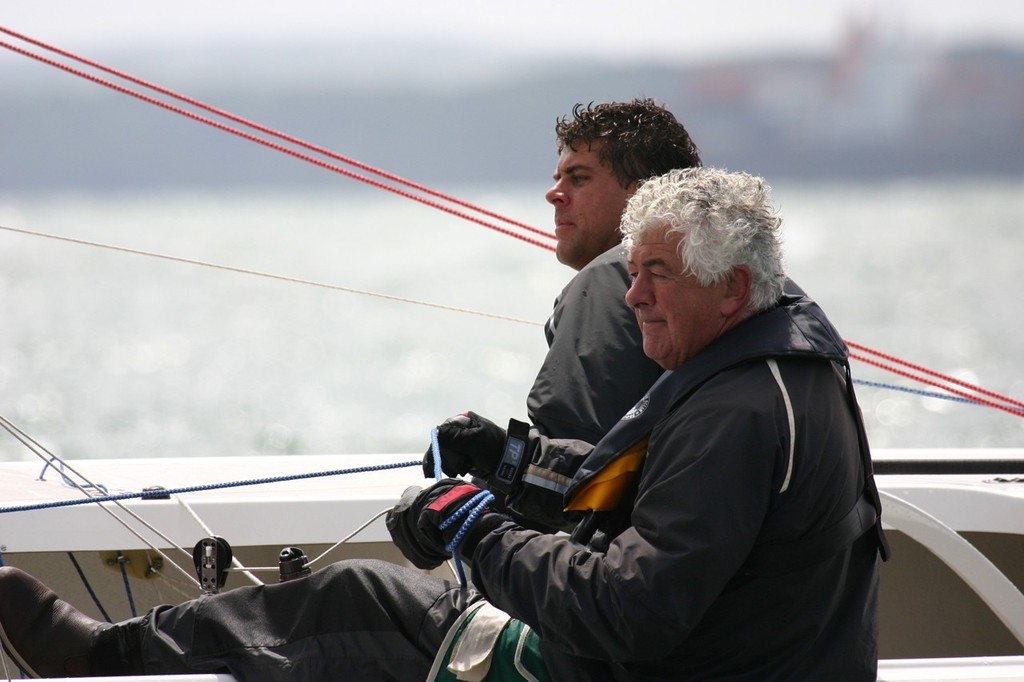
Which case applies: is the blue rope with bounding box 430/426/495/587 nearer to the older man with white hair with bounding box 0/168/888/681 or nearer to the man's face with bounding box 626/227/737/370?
the older man with white hair with bounding box 0/168/888/681

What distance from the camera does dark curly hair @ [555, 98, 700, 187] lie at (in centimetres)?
196

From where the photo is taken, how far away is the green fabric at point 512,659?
4.76 ft

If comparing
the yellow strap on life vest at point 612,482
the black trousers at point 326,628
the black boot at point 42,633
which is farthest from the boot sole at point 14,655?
the yellow strap on life vest at point 612,482

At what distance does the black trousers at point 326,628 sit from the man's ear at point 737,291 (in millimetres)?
512

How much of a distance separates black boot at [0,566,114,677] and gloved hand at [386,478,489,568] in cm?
51

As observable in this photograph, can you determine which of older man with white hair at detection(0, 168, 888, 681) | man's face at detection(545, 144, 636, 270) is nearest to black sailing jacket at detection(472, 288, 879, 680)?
older man with white hair at detection(0, 168, 888, 681)

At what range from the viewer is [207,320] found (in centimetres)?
1459

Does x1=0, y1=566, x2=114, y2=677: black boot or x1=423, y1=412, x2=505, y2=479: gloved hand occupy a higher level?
x1=423, y1=412, x2=505, y2=479: gloved hand

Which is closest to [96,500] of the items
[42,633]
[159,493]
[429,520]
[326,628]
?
[159,493]

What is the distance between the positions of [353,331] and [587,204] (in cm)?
1207

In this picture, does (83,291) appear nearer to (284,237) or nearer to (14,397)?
(14,397)

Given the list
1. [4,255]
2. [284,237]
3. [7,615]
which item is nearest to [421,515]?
[7,615]

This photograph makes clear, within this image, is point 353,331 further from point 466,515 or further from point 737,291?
point 737,291

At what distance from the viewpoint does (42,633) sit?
5.70ft
